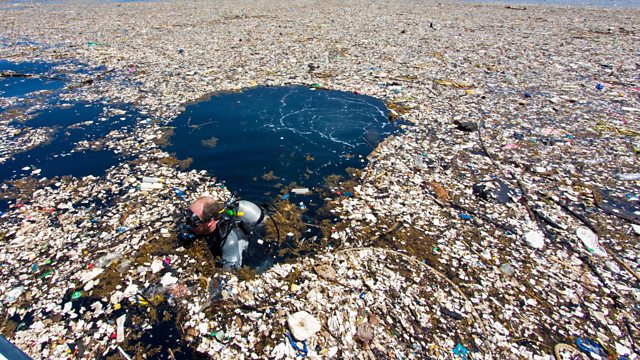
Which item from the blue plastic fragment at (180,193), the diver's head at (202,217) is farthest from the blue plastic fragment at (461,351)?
the blue plastic fragment at (180,193)

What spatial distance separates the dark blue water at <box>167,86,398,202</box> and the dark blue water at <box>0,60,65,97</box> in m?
5.71

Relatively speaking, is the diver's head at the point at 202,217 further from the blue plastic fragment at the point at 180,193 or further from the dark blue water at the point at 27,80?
the dark blue water at the point at 27,80

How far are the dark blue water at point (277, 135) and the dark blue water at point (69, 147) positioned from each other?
1.42 metres

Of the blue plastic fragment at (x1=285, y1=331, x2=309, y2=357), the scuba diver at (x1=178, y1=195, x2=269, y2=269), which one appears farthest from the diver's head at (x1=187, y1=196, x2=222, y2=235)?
the blue plastic fragment at (x1=285, y1=331, x2=309, y2=357)

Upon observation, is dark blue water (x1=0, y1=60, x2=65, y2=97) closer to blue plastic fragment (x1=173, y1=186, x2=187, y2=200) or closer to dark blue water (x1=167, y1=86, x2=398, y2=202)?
dark blue water (x1=167, y1=86, x2=398, y2=202)

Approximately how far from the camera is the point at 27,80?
10977 mm

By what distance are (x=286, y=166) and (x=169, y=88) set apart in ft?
19.9

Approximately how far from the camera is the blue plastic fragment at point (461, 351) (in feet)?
11.4

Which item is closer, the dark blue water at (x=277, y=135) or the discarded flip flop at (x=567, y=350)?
the discarded flip flop at (x=567, y=350)

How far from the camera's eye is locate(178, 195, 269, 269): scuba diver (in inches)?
177

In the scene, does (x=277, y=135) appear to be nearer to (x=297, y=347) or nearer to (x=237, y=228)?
(x=237, y=228)

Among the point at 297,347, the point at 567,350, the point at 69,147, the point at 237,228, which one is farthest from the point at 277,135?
the point at 567,350

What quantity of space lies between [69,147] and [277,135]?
4.69 m

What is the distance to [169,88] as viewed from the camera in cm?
1022
